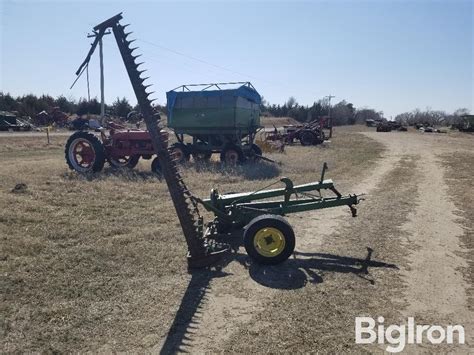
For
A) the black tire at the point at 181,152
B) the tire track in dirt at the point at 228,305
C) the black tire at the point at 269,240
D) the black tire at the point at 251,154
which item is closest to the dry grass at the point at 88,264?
the tire track in dirt at the point at 228,305

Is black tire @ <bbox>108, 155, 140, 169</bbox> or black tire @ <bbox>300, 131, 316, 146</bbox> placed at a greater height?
black tire @ <bbox>300, 131, 316, 146</bbox>

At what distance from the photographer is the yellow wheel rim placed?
4.93m

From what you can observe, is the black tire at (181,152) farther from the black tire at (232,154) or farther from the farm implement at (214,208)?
the farm implement at (214,208)

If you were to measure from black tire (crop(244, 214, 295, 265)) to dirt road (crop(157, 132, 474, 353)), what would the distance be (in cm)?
15

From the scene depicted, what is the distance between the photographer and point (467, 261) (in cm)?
520

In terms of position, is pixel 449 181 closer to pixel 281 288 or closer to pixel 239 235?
pixel 239 235

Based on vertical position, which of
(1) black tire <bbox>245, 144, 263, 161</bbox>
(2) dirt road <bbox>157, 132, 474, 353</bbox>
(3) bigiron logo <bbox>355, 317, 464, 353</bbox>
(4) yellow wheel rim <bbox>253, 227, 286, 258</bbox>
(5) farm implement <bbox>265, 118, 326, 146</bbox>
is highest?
(5) farm implement <bbox>265, 118, 326, 146</bbox>

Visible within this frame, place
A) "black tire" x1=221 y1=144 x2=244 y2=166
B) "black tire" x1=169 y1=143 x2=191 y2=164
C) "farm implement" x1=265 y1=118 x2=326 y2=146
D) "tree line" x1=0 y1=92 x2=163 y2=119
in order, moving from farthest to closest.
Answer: "tree line" x1=0 y1=92 x2=163 y2=119 < "farm implement" x1=265 y1=118 x2=326 y2=146 < "black tire" x1=169 y1=143 x2=191 y2=164 < "black tire" x1=221 y1=144 x2=244 y2=166

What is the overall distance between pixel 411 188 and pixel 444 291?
259 inches

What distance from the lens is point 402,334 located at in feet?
11.4

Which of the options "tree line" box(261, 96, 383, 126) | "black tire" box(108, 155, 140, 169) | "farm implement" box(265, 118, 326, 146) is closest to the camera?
"black tire" box(108, 155, 140, 169)

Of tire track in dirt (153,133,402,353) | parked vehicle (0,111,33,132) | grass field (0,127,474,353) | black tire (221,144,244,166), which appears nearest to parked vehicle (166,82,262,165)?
black tire (221,144,244,166)

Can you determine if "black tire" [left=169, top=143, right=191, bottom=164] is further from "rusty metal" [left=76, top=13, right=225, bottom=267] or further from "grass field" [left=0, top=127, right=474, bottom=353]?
"rusty metal" [left=76, top=13, right=225, bottom=267]

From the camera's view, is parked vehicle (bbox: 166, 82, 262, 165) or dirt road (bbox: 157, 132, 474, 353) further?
parked vehicle (bbox: 166, 82, 262, 165)
